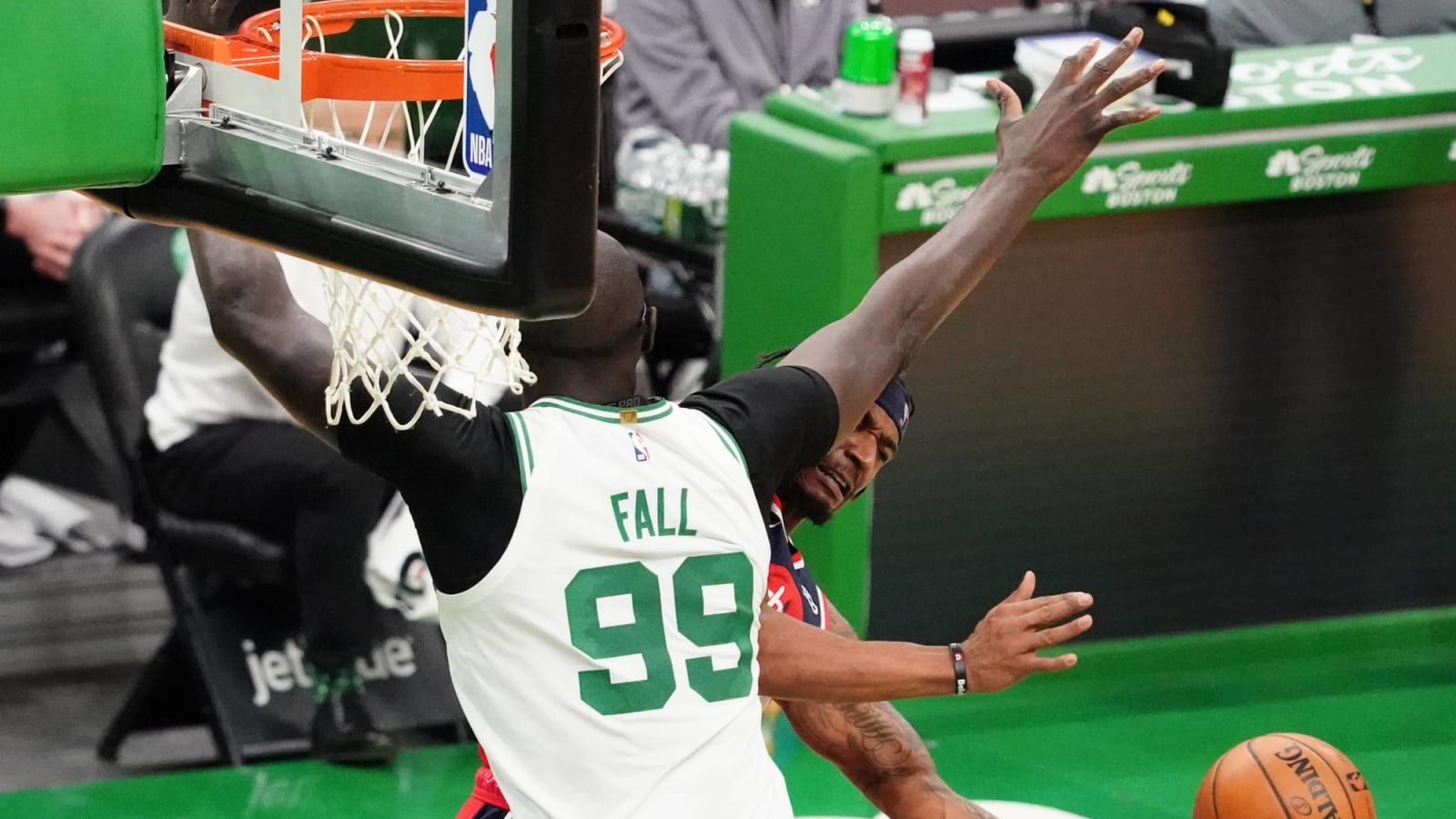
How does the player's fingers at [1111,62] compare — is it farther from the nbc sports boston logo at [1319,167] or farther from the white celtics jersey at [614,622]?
the nbc sports boston logo at [1319,167]

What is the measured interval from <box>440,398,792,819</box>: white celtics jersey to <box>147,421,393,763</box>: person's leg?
2.35 metres

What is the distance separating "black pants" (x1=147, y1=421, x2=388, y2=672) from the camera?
17.6 ft

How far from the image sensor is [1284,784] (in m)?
4.45

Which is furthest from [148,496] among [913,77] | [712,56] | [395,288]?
[395,288]

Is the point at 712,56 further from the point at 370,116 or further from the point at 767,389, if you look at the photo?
the point at 370,116

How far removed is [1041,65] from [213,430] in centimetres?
244

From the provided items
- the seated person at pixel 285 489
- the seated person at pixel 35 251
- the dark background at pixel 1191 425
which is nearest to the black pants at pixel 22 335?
the seated person at pixel 35 251

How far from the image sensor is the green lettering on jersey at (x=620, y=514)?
301 cm

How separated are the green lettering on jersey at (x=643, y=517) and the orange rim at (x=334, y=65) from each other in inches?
24.6

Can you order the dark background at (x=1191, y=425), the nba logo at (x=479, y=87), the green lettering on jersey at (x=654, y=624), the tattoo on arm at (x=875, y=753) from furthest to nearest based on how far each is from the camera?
the dark background at (x=1191, y=425) < the tattoo on arm at (x=875, y=753) < the green lettering on jersey at (x=654, y=624) < the nba logo at (x=479, y=87)

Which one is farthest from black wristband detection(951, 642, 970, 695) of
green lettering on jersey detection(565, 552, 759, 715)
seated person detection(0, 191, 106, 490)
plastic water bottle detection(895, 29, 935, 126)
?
seated person detection(0, 191, 106, 490)

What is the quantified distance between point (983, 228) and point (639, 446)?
855 mm

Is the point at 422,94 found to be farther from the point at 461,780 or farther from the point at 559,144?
the point at 461,780

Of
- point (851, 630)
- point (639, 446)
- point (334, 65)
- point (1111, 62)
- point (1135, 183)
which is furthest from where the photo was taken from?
point (1135, 183)
